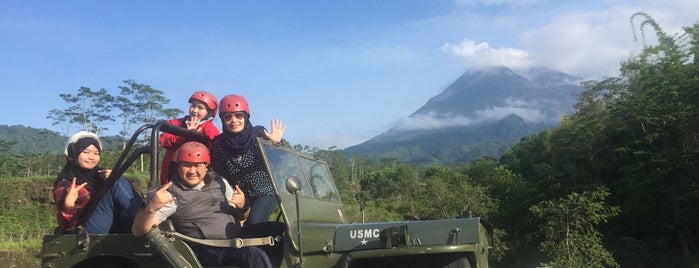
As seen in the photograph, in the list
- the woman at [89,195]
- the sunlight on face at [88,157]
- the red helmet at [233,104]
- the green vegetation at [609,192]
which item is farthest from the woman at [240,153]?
the green vegetation at [609,192]

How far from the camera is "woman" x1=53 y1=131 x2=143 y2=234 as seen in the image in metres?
4.82

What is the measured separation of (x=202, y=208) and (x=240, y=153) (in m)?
0.70

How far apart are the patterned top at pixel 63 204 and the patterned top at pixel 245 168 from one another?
1136mm

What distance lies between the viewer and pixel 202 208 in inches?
178

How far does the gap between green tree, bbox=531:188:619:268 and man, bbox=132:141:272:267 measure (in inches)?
699

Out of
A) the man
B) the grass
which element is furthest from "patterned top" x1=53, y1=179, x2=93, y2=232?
the grass

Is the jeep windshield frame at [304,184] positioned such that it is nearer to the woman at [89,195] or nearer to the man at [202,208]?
the man at [202,208]

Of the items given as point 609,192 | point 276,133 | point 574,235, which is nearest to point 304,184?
point 276,133

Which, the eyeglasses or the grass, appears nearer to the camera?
the eyeglasses

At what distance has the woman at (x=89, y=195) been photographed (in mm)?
4816

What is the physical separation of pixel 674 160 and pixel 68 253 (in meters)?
25.6

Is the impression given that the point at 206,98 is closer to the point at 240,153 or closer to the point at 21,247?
the point at 240,153

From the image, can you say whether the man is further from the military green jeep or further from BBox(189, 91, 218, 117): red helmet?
BBox(189, 91, 218, 117): red helmet

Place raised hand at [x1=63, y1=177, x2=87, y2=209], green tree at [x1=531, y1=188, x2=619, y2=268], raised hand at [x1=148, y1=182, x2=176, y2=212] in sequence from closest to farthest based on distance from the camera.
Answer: raised hand at [x1=148, y1=182, x2=176, y2=212]
raised hand at [x1=63, y1=177, x2=87, y2=209]
green tree at [x1=531, y1=188, x2=619, y2=268]
